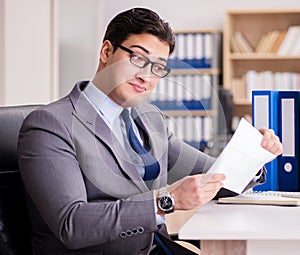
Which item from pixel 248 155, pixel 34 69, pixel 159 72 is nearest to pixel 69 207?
pixel 159 72

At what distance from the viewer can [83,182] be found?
5.33 ft

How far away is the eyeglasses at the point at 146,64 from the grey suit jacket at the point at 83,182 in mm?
144

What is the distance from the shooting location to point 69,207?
1561 millimetres

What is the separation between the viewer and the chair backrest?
1.77 meters

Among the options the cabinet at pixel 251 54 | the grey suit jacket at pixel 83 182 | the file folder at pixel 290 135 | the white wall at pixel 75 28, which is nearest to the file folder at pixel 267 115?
the file folder at pixel 290 135

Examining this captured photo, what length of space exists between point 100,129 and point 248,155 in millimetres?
365

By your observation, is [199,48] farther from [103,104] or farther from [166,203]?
[166,203]

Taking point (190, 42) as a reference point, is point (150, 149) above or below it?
below

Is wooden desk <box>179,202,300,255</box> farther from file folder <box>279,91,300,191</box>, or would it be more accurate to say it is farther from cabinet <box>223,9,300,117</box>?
cabinet <box>223,9,300,117</box>

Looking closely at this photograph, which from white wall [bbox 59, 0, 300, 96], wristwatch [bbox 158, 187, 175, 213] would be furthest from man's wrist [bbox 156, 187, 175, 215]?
white wall [bbox 59, 0, 300, 96]

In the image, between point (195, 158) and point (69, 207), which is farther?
point (195, 158)

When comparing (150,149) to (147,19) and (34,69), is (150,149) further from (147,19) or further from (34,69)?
(34,69)

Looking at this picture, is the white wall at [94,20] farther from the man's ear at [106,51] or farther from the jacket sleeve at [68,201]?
the jacket sleeve at [68,201]

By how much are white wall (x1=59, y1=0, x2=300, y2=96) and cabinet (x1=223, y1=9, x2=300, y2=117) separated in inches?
4.7
